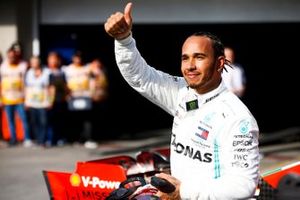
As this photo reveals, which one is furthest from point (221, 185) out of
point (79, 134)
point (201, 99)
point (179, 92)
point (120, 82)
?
point (120, 82)

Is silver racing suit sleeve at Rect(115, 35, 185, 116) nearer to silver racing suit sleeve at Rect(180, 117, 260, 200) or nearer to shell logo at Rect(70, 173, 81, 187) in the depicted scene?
silver racing suit sleeve at Rect(180, 117, 260, 200)

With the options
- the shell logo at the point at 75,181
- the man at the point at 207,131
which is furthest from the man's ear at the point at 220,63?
the shell logo at the point at 75,181

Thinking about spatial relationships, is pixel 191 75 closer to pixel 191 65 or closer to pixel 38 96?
pixel 191 65

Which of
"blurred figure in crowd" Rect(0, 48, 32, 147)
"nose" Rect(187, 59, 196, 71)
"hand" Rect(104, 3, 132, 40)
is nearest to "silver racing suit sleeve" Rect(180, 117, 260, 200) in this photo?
"nose" Rect(187, 59, 196, 71)

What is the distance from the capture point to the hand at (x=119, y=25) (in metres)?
3.16

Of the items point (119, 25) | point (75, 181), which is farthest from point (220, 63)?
point (75, 181)

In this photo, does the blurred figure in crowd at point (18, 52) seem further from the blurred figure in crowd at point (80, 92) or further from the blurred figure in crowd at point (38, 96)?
the blurred figure in crowd at point (80, 92)

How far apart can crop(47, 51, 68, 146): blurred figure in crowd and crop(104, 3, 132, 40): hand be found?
29.4ft

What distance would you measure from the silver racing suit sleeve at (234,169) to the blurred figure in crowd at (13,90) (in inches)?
380

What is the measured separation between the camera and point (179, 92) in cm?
351

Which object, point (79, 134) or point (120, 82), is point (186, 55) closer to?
point (79, 134)

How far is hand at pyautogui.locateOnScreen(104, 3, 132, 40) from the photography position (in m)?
3.16

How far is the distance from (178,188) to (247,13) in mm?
12076

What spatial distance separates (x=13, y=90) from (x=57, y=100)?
0.85m
